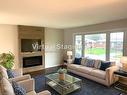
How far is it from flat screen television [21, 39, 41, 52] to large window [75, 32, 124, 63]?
7.26 ft

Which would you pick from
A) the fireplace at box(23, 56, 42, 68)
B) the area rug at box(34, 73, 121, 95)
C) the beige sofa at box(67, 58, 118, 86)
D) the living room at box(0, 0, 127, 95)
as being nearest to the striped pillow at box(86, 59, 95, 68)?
the living room at box(0, 0, 127, 95)

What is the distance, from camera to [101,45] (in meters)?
5.14

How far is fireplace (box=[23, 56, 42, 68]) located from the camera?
18.4 ft

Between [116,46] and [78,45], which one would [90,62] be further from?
[78,45]

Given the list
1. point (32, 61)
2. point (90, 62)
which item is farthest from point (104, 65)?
point (32, 61)

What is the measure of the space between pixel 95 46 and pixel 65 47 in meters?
2.13

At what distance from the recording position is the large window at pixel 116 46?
438cm

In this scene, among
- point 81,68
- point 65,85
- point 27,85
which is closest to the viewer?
point 27,85

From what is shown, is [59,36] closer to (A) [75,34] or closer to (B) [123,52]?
(A) [75,34]

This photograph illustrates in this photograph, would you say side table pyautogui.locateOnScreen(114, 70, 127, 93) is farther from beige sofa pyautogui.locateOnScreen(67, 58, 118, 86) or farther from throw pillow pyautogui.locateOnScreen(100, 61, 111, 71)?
throw pillow pyautogui.locateOnScreen(100, 61, 111, 71)

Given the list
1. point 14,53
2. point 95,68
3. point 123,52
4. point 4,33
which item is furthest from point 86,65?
point 4,33

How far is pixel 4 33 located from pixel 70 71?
138 inches

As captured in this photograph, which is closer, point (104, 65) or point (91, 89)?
point (91, 89)

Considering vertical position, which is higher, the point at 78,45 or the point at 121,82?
the point at 78,45
